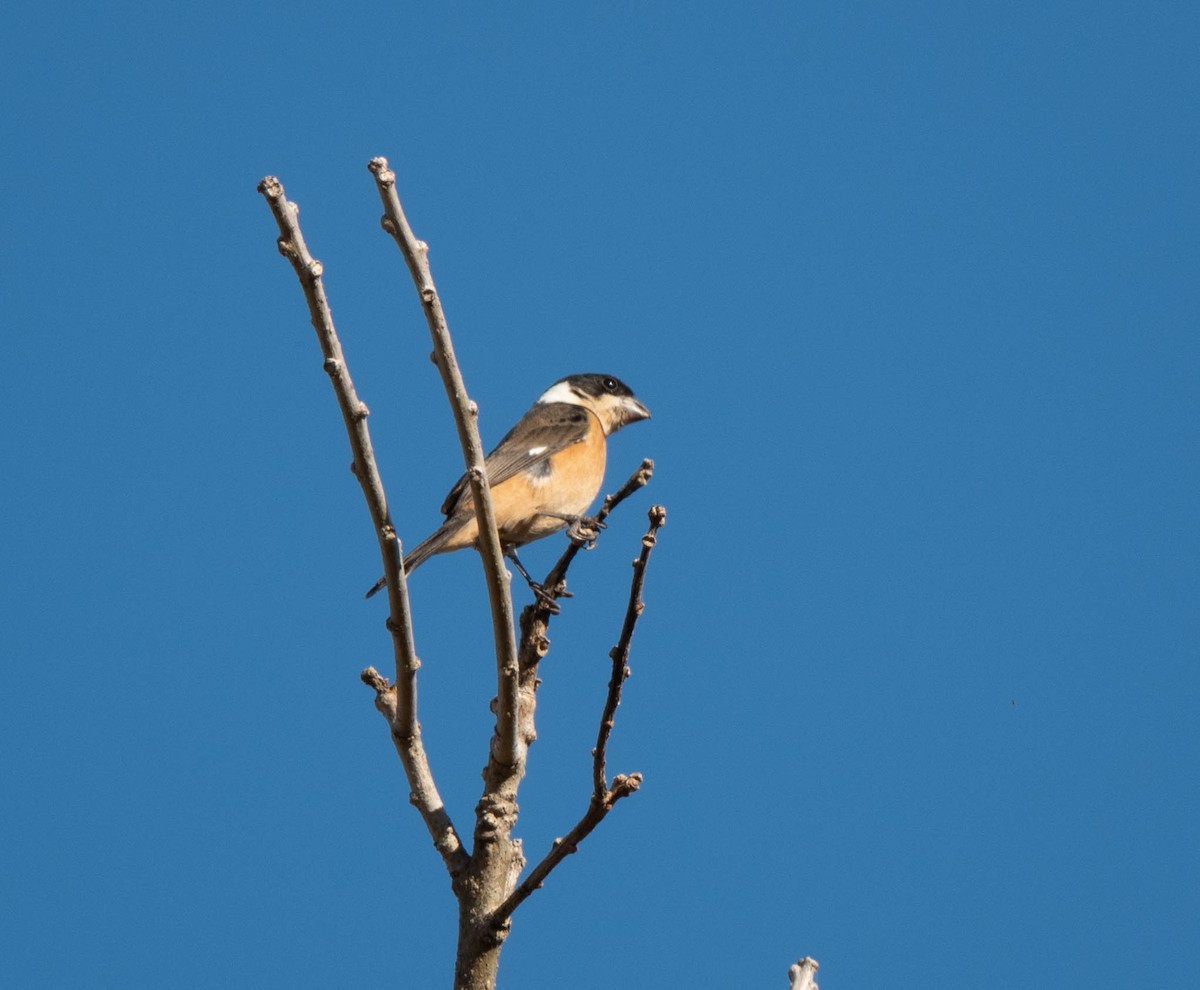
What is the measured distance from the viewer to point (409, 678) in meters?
3.76

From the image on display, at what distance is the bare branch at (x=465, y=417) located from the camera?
324cm

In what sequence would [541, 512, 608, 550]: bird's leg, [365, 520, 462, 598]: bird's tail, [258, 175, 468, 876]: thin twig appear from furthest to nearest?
1. [365, 520, 462, 598]: bird's tail
2. [541, 512, 608, 550]: bird's leg
3. [258, 175, 468, 876]: thin twig

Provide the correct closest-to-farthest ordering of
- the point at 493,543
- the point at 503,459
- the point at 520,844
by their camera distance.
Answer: the point at 493,543
the point at 520,844
the point at 503,459

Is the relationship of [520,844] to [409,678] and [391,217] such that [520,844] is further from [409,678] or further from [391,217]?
[391,217]

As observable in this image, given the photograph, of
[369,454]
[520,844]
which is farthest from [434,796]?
[369,454]

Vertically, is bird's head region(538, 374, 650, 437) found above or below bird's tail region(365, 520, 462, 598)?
above

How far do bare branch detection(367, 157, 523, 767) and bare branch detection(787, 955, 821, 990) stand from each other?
1016 mm

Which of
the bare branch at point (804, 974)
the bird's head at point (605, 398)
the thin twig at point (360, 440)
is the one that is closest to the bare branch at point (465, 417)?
the thin twig at point (360, 440)

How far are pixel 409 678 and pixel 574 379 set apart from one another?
5817 millimetres

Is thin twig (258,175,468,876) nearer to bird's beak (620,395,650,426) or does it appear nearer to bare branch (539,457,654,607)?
bare branch (539,457,654,607)

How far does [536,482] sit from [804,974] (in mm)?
4355

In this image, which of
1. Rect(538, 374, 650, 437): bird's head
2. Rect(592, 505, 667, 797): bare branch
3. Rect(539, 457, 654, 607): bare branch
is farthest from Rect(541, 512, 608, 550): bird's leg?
Rect(538, 374, 650, 437): bird's head

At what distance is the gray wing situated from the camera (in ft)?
24.3

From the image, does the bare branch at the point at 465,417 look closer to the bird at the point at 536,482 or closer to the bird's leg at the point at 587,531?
the bird's leg at the point at 587,531
